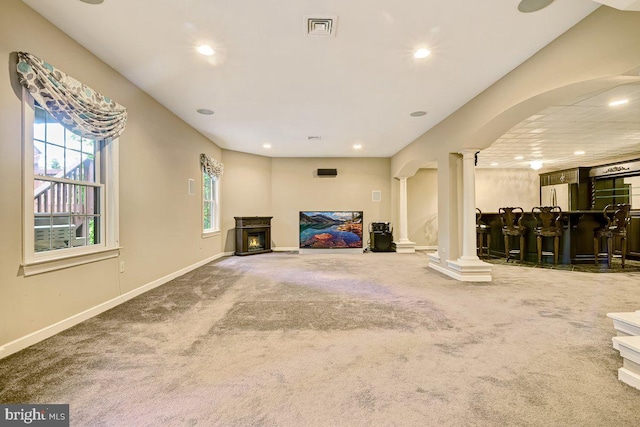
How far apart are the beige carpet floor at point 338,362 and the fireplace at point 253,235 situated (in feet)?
11.3

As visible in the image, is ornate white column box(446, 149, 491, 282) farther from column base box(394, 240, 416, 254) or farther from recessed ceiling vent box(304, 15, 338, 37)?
column base box(394, 240, 416, 254)

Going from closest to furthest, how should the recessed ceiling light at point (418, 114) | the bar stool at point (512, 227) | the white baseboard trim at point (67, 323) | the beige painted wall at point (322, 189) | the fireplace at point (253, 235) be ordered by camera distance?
the white baseboard trim at point (67, 323) < the recessed ceiling light at point (418, 114) < the bar stool at point (512, 227) < the fireplace at point (253, 235) < the beige painted wall at point (322, 189)

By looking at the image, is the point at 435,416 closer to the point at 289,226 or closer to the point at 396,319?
the point at 396,319

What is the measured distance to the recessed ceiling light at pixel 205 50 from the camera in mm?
2742

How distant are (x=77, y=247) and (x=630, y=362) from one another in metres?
4.39

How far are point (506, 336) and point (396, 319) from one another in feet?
2.94

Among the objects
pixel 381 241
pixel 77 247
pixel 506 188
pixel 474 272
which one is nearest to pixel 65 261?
pixel 77 247

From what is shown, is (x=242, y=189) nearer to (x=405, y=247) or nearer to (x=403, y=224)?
(x=403, y=224)

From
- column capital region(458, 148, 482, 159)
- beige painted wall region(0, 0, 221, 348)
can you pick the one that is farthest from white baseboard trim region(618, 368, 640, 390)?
beige painted wall region(0, 0, 221, 348)

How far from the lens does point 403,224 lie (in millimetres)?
7855

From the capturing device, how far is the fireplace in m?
7.05

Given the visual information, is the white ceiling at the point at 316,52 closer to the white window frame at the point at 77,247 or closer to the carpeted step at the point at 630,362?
the white window frame at the point at 77,247

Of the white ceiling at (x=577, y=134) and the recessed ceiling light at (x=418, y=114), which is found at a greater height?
the recessed ceiling light at (x=418, y=114)

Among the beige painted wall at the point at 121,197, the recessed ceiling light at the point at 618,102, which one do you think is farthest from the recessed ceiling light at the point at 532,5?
the beige painted wall at the point at 121,197
